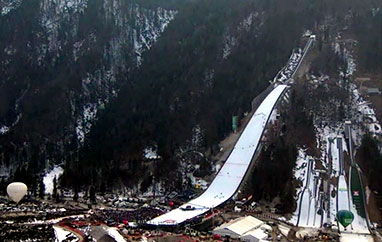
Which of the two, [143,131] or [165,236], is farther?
[143,131]

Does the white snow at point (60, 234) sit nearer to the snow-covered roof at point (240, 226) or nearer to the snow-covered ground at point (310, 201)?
the snow-covered roof at point (240, 226)

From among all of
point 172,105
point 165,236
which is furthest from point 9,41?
point 165,236

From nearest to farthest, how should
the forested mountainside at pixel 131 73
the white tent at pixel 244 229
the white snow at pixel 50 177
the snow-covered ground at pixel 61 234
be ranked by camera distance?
1. the snow-covered ground at pixel 61 234
2. the white tent at pixel 244 229
3. the white snow at pixel 50 177
4. the forested mountainside at pixel 131 73

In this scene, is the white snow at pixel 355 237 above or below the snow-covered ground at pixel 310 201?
below

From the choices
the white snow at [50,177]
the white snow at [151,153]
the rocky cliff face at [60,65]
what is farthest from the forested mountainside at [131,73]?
the white snow at [50,177]

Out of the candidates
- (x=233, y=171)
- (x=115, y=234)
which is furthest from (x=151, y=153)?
(x=115, y=234)

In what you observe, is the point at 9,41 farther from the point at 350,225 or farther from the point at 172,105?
the point at 350,225
